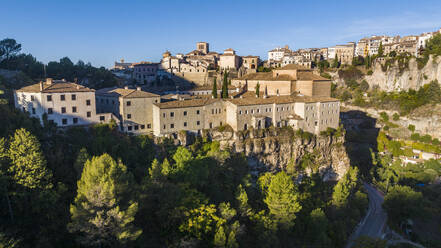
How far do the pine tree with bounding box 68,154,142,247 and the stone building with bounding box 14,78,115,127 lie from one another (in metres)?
17.3

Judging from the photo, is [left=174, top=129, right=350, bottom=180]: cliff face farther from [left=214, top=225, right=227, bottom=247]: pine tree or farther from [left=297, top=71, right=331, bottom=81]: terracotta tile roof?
[left=214, top=225, right=227, bottom=247]: pine tree

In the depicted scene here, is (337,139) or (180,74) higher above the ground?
(180,74)

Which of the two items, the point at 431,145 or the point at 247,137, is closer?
the point at 247,137

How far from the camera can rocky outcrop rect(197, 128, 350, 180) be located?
42.8 meters

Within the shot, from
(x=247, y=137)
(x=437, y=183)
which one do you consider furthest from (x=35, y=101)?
(x=437, y=183)

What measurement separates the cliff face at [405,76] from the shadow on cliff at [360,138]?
12.5 m

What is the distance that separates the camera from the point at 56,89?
36.1 metres

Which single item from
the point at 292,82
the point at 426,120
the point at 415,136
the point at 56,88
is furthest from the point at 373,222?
the point at 56,88

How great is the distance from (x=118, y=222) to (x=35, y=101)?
22564 millimetres

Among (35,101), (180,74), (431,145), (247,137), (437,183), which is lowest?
(437,183)

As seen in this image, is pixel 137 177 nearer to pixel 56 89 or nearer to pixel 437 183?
pixel 56 89

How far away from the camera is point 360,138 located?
7031 centimetres

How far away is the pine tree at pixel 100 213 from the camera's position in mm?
20453

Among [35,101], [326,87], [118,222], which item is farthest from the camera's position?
[326,87]
